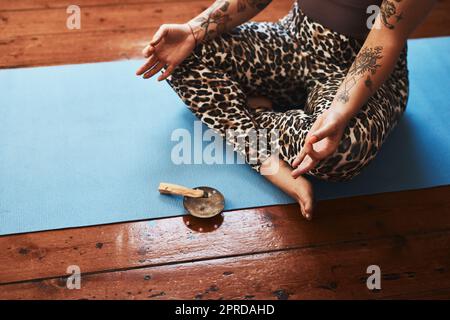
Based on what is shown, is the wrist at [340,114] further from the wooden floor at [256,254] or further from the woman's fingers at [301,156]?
the wooden floor at [256,254]

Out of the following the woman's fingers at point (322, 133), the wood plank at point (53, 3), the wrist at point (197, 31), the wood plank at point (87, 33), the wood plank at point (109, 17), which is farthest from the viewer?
the wood plank at point (53, 3)

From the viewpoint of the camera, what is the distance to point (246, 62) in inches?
54.7

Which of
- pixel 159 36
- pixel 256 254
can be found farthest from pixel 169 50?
pixel 256 254

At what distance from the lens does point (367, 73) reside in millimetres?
1178

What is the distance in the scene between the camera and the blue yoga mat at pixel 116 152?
128 cm

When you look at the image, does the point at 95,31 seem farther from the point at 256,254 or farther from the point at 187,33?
the point at 256,254

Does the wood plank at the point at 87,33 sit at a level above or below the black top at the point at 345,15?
above

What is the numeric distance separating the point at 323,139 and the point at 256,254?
0.92 feet

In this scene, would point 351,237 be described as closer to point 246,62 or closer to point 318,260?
point 318,260

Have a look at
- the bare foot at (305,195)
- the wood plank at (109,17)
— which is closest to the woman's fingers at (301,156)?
the bare foot at (305,195)

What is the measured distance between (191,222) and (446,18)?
129cm

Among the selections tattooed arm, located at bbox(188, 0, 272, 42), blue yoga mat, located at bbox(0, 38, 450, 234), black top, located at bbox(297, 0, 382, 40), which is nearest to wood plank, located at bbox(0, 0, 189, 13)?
blue yoga mat, located at bbox(0, 38, 450, 234)

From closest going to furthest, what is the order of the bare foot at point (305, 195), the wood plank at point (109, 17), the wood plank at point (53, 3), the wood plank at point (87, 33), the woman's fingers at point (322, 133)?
1. the woman's fingers at point (322, 133)
2. the bare foot at point (305, 195)
3. the wood plank at point (87, 33)
4. the wood plank at point (109, 17)
5. the wood plank at point (53, 3)

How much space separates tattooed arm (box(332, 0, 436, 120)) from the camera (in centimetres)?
114
